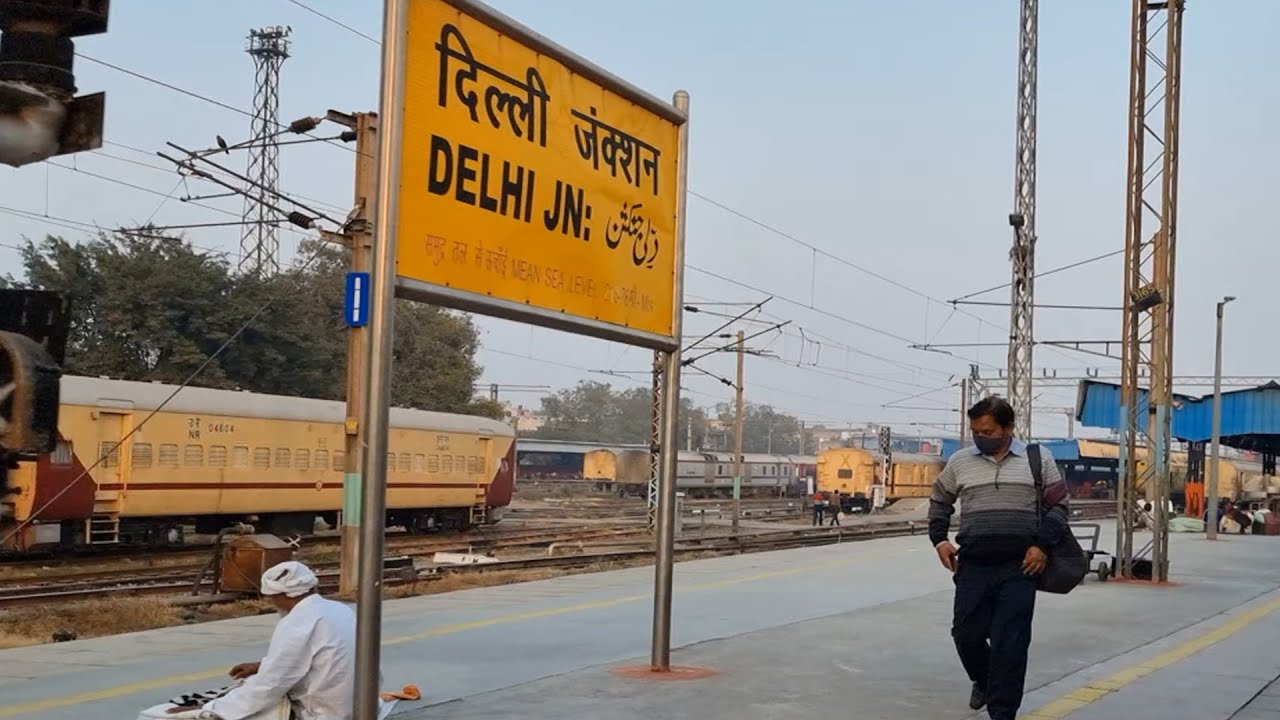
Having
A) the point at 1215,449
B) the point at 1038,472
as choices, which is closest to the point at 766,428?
the point at 1215,449

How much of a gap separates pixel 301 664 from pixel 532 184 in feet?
9.51

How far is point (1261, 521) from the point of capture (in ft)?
113

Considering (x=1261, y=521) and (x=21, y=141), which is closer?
(x=21, y=141)

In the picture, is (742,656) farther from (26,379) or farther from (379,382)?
(26,379)

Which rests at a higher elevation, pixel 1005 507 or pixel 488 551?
pixel 1005 507

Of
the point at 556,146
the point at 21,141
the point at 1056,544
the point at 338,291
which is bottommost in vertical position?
the point at 1056,544

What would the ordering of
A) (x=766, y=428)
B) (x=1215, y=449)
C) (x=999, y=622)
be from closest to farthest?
1. (x=999, y=622)
2. (x=1215, y=449)
3. (x=766, y=428)

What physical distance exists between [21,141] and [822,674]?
638 centimetres

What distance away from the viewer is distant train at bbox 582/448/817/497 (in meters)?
66.4

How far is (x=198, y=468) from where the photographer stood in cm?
2448

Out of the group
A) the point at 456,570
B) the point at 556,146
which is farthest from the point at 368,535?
the point at 456,570

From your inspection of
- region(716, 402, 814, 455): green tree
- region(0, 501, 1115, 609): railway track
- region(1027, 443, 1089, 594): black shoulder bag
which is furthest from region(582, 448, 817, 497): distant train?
region(716, 402, 814, 455): green tree

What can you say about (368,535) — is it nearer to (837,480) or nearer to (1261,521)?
(1261,521)

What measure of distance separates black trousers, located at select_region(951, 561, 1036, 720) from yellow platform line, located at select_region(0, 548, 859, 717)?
4718mm
